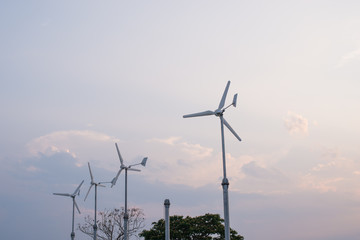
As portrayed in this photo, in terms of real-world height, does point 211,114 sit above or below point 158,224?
above

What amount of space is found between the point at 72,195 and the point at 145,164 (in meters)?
28.7

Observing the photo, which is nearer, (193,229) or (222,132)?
(222,132)

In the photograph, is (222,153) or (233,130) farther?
(233,130)

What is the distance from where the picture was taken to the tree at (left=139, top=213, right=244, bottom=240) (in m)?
70.4

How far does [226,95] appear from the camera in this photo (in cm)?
5144

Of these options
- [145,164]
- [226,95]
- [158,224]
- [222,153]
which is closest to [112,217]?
[158,224]

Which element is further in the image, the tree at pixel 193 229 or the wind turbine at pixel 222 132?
the tree at pixel 193 229

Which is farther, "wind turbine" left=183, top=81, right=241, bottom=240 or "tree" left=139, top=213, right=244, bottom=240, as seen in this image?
"tree" left=139, top=213, right=244, bottom=240

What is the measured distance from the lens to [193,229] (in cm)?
6994

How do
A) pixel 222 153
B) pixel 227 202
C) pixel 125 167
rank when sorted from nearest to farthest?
pixel 227 202 → pixel 222 153 → pixel 125 167

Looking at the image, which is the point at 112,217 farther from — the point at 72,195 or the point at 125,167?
the point at 125,167

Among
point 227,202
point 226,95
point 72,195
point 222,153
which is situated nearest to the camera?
point 227,202

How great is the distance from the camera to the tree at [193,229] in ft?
231

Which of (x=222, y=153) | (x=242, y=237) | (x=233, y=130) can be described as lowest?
(x=242, y=237)
